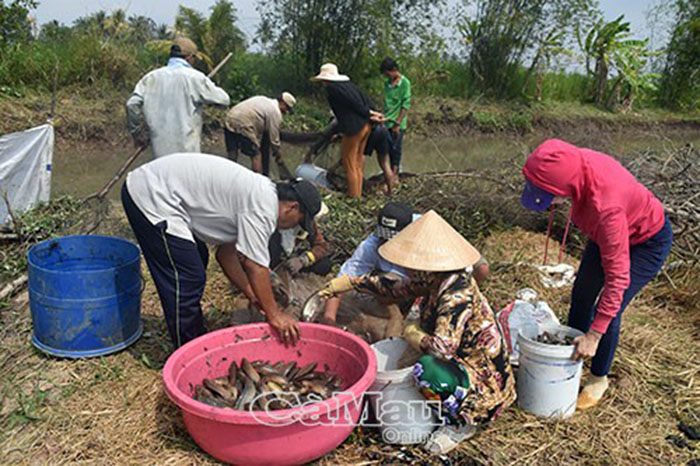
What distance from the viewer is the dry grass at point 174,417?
2.60 m

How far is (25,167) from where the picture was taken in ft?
17.1

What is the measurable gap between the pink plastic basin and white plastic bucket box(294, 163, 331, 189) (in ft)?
11.7

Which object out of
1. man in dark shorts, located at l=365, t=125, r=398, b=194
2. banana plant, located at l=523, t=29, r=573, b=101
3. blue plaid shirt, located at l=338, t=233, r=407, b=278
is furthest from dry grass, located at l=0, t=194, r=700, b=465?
banana plant, located at l=523, t=29, r=573, b=101

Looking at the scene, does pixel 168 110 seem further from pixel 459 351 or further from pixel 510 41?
pixel 510 41

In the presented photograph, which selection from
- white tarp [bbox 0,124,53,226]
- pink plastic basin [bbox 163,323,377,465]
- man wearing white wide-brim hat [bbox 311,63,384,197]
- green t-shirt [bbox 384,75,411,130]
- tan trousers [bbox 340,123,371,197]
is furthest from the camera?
green t-shirt [bbox 384,75,411,130]

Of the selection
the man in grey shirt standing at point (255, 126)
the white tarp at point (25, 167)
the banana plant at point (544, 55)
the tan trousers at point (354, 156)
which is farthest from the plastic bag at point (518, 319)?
the banana plant at point (544, 55)

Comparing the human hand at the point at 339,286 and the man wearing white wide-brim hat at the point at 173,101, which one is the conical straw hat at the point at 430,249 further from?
the man wearing white wide-brim hat at the point at 173,101

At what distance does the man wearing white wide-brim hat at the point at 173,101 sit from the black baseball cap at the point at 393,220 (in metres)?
2.22

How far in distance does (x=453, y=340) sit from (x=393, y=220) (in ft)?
3.17

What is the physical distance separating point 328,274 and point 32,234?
2.58 metres

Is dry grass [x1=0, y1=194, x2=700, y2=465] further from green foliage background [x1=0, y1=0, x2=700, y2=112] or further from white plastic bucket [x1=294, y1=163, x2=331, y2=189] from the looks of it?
Answer: green foliage background [x1=0, y1=0, x2=700, y2=112]

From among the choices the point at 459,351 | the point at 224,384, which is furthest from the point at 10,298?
the point at 459,351

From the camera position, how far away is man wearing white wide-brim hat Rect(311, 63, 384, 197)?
6.00 m

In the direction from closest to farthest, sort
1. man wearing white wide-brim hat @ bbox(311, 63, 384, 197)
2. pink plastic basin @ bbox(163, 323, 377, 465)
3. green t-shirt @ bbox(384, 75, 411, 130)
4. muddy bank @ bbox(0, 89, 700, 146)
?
pink plastic basin @ bbox(163, 323, 377, 465), man wearing white wide-brim hat @ bbox(311, 63, 384, 197), green t-shirt @ bbox(384, 75, 411, 130), muddy bank @ bbox(0, 89, 700, 146)
